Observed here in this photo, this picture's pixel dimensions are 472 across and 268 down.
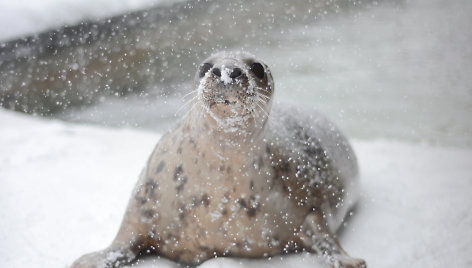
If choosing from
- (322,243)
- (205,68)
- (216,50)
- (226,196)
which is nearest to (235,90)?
(205,68)

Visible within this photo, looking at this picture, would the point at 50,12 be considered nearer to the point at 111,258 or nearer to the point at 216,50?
the point at 216,50

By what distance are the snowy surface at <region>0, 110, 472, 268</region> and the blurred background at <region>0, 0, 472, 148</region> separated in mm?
1000

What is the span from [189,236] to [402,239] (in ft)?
3.19

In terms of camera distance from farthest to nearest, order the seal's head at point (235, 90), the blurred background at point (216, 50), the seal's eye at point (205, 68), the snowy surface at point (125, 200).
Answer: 1. the blurred background at point (216, 50)
2. the snowy surface at point (125, 200)
3. the seal's eye at point (205, 68)
4. the seal's head at point (235, 90)

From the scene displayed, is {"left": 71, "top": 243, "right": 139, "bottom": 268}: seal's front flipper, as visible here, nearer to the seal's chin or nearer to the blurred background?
the seal's chin

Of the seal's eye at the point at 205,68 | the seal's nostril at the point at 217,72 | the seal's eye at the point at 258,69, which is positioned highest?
the seal's eye at the point at 205,68

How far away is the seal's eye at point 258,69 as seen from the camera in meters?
1.61

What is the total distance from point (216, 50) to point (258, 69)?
249 centimetres

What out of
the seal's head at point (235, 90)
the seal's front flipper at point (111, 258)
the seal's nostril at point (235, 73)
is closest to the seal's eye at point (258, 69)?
the seal's head at point (235, 90)

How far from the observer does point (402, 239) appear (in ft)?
6.63

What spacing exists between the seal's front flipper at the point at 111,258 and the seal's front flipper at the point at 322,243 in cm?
65

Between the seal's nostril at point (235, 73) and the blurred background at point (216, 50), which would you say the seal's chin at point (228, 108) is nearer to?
the seal's nostril at point (235, 73)

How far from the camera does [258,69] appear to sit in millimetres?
1625

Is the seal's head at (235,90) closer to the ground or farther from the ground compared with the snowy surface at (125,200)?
farther from the ground
